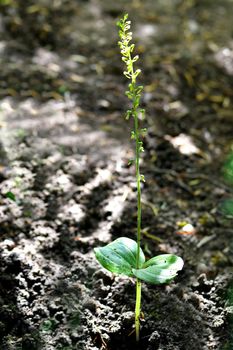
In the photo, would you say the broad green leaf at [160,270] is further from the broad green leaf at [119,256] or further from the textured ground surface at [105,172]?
the textured ground surface at [105,172]

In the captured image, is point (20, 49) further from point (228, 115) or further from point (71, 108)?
point (228, 115)

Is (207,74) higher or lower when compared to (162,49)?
lower

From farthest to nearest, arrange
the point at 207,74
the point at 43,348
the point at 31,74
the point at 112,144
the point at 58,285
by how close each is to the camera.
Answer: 1. the point at 207,74
2. the point at 31,74
3. the point at 112,144
4. the point at 58,285
5. the point at 43,348

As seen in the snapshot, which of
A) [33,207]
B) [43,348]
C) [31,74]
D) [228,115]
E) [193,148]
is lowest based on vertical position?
[43,348]

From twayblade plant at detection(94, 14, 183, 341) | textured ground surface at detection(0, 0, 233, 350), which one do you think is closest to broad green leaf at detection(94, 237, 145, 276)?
twayblade plant at detection(94, 14, 183, 341)

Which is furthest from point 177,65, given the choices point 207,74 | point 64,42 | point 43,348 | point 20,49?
point 43,348

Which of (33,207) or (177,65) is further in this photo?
(177,65)

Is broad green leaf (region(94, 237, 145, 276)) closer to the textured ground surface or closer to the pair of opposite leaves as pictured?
the pair of opposite leaves
